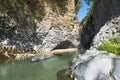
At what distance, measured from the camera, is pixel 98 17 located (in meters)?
34.3

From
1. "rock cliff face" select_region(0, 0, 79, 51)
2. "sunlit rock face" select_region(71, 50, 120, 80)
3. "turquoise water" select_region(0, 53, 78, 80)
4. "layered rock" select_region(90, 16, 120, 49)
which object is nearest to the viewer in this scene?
"sunlit rock face" select_region(71, 50, 120, 80)

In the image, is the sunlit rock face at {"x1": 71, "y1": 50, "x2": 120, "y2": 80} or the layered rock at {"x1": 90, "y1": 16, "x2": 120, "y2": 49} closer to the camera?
the sunlit rock face at {"x1": 71, "y1": 50, "x2": 120, "y2": 80}

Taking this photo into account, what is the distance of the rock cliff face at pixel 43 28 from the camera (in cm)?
3028

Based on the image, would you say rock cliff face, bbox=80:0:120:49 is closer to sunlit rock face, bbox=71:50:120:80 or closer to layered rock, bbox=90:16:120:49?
layered rock, bbox=90:16:120:49

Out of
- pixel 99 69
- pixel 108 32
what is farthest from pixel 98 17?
pixel 99 69

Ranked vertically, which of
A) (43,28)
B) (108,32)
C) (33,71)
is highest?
(108,32)

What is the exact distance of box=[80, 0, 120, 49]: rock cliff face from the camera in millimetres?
28844

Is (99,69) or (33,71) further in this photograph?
(33,71)

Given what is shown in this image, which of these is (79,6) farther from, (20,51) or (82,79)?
(82,79)

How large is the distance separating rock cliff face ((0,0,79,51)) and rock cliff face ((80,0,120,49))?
8.18 ft

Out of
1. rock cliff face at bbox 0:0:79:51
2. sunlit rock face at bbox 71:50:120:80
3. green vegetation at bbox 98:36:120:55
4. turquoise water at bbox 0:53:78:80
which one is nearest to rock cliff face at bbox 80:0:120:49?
rock cliff face at bbox 0:0:79:51

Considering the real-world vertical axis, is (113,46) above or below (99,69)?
below

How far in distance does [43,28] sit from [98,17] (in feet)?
24.1

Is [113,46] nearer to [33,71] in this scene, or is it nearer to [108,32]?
[33,71]
